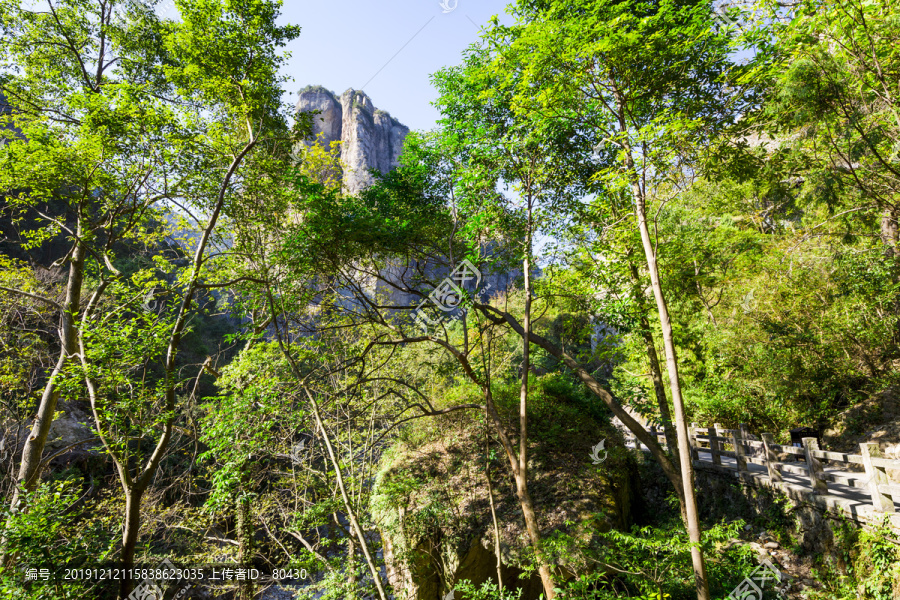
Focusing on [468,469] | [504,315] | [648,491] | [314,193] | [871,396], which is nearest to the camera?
[314,193]

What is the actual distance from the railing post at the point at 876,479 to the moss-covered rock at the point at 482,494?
323 centimetres

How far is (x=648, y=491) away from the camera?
948cm

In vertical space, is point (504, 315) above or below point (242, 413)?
above

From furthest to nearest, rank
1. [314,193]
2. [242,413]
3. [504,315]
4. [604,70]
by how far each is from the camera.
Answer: [504,315] → [314,193] → [242,413] → [604,70]

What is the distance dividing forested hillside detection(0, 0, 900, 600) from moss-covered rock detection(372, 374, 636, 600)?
51 mm

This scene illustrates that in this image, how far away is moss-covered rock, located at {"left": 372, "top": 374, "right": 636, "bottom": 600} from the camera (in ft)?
21.5

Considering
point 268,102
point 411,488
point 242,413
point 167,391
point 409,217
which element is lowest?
point 411,488

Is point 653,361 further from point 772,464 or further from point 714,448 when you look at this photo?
point 714,448

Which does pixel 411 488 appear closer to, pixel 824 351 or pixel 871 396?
pixel 824 351

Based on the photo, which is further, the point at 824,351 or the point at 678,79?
the point at 824,351

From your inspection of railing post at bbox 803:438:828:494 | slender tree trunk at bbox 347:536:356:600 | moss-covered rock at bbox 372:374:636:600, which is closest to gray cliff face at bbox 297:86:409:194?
moss-covered rock at bbox 372:374:636:600

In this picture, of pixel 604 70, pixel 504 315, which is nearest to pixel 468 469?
pixel 504 315

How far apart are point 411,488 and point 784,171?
891cm

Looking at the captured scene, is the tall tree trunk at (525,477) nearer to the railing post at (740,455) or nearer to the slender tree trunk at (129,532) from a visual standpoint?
the railing post at (740,455)
